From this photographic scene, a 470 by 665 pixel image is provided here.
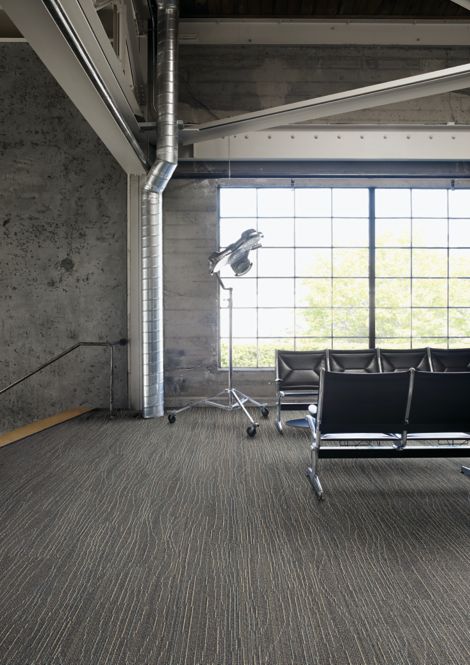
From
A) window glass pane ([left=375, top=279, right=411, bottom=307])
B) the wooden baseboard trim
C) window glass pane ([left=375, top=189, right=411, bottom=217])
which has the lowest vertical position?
the wooden baseboard trim

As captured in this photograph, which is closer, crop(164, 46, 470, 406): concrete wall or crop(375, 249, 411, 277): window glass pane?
crop(164, 46, 470, 406): concrete wall

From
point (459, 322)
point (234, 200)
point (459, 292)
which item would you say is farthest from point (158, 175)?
point (459, 322)

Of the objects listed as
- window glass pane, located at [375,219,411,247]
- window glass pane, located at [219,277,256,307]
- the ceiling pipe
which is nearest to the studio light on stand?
the ceiling pipe

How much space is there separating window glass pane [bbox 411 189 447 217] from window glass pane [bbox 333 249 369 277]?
3.37ft

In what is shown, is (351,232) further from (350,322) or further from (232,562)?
(232,562)

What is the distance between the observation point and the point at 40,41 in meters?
3.17

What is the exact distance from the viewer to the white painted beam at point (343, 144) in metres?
6.55

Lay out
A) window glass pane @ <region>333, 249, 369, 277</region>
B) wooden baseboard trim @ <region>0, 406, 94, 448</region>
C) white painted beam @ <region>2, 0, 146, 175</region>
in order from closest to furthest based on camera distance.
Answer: white painted beam @ <region>2, 0, 146, 175</region> → wooden baseboard trim @ <region>0, 406, 94, 448</region> → window glass pane @ <region>333, 249, 369, 277</region>

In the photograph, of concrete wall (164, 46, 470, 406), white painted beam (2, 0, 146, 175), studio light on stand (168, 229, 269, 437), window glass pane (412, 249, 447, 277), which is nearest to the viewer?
white painted beam (2, 0, 146, 175)

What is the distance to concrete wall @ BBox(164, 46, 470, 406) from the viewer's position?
6664 millimetres

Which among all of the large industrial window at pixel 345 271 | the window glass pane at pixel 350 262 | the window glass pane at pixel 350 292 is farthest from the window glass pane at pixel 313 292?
the window glass pane at pixel 350 262

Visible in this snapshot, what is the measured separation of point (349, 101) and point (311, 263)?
2648mm

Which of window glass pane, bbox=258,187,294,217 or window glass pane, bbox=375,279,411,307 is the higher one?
window glass pane, bbox=258,187,294,217

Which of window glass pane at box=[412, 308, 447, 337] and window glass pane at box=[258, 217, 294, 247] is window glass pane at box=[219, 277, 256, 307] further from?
window glass pane at box=[412, 308, 447, 337]
